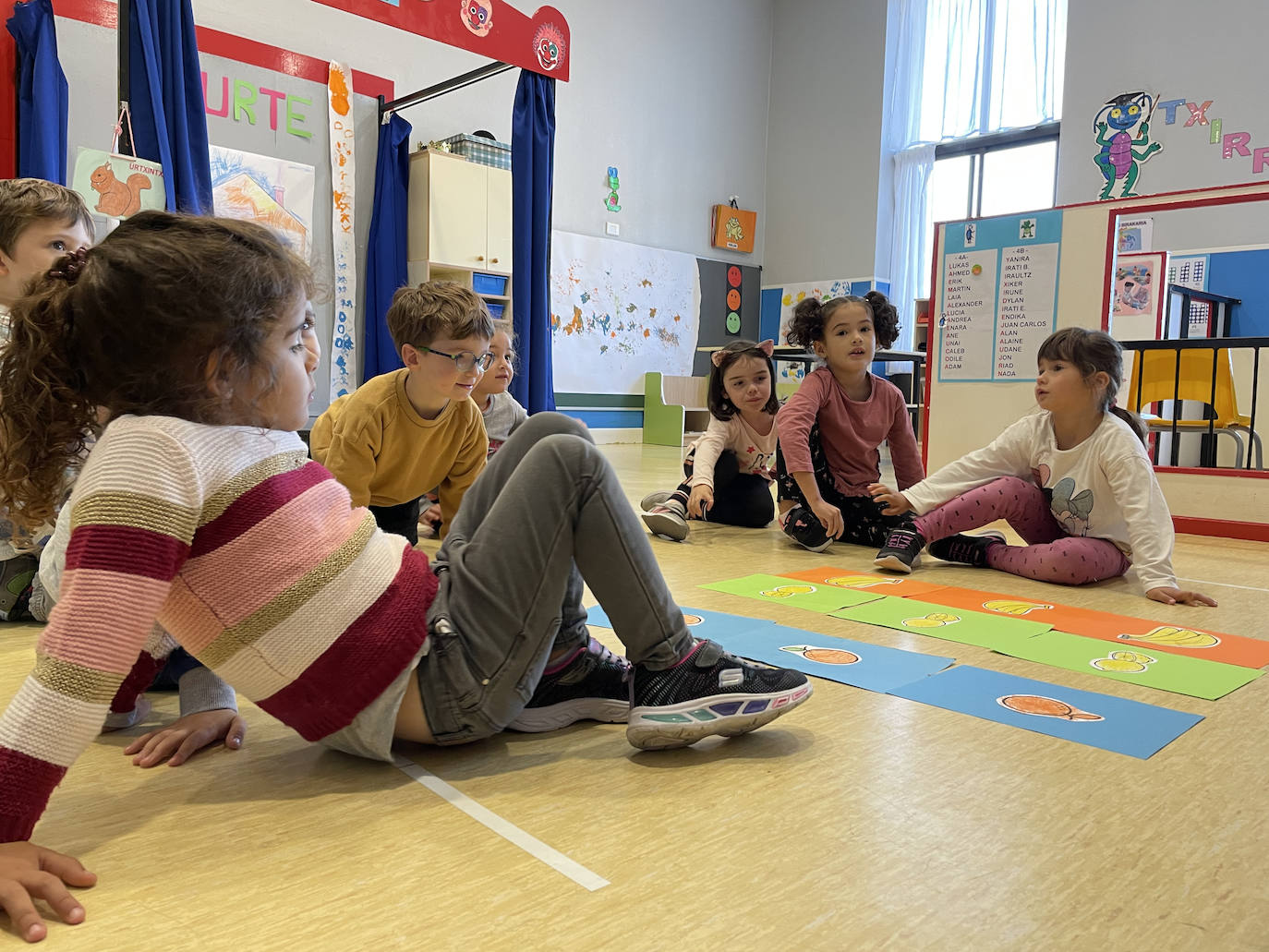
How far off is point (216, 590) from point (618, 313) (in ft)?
22.2

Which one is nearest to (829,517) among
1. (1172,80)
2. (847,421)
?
(847,421)

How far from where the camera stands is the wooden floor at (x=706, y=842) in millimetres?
686

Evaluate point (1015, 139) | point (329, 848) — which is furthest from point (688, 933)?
point (1015, 139)

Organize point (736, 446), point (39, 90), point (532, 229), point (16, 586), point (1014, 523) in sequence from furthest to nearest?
point (532, 229)
point (39, 90)
point (736, 446)
point (1014, 523)
point (16, 586)

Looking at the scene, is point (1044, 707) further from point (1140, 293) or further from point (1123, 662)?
point (1140, 293)

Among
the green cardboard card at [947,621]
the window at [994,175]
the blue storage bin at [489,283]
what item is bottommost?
the green cardboard card at [947,621]

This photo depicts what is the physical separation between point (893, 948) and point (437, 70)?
6329 millimetres

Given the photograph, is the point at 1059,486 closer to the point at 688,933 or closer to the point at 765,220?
the point at 688,933

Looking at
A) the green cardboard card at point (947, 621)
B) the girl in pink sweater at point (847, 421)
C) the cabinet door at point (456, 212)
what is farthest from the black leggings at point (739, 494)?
the cabinet door at point (456, 212)

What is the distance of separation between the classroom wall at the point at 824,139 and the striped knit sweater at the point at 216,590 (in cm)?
738

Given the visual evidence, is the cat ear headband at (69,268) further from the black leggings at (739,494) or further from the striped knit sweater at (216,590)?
the black leggings at (739,494)

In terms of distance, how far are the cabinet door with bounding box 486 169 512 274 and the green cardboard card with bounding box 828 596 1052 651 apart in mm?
4188

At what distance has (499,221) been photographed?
5.55 metres

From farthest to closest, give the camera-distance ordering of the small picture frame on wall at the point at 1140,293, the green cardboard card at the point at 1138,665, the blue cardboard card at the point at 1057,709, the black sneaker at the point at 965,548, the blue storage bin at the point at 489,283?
the blue storage bin at the point at 489,283 → the small picture frame on wall at the point at 1140,293 → the black sneaker at the point at 965,548 → the green cardboard card at the point at 1138,665 → the blue cardboard card at the point at 1057,709
